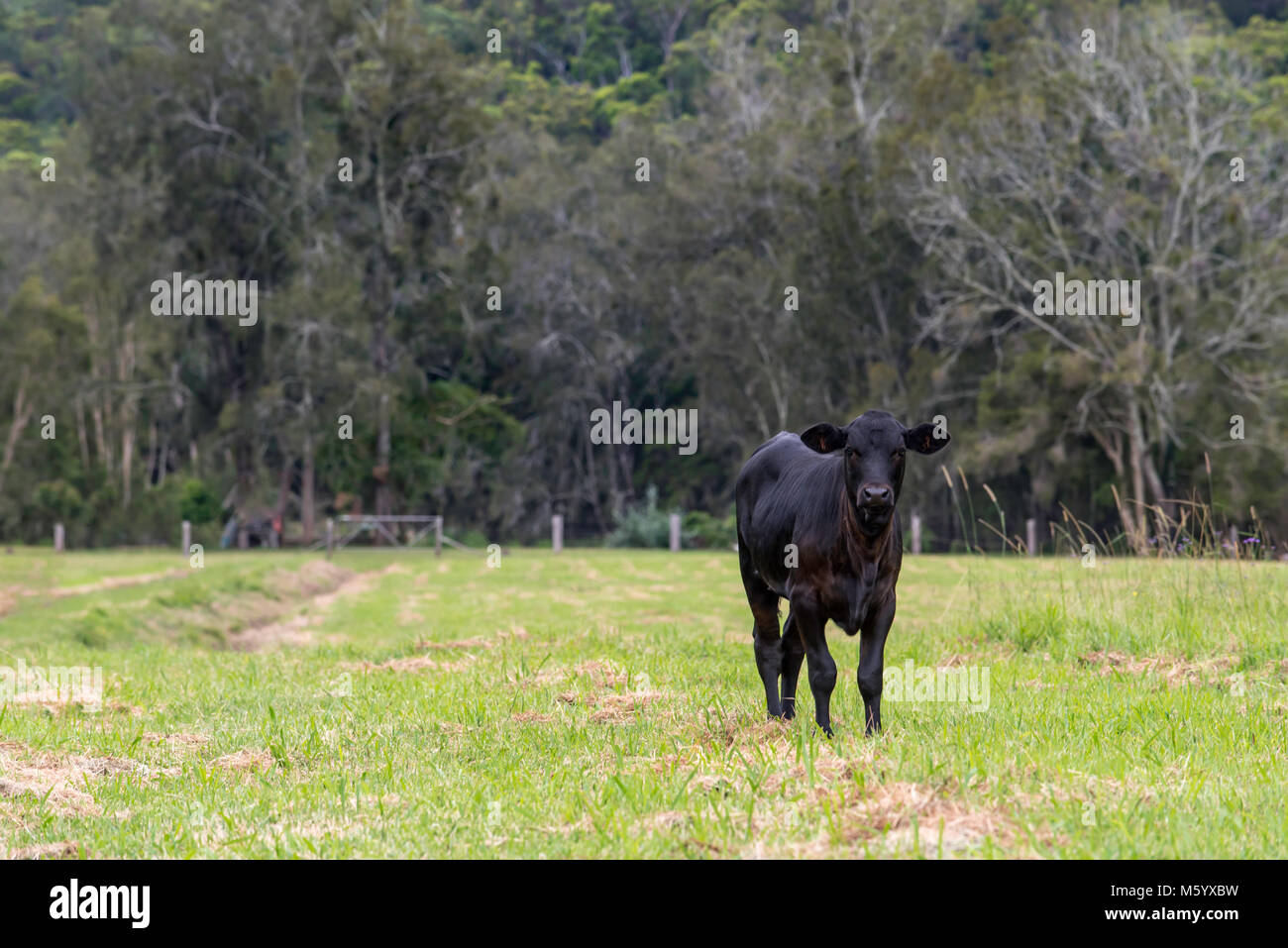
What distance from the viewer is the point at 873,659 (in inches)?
306

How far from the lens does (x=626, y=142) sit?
2520 inches

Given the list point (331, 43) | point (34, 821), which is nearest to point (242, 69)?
point (331, 43)

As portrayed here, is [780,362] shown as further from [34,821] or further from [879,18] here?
[34,821]

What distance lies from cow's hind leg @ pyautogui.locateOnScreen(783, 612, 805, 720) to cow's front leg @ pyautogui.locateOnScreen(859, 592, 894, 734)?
55 cm

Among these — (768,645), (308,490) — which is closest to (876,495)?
(768,645)

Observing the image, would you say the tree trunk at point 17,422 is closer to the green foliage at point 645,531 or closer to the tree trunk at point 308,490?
the tree trunk at point 308,490

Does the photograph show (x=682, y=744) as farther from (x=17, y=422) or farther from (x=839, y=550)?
(x=17, y=422)

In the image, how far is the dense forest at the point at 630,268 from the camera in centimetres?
4275

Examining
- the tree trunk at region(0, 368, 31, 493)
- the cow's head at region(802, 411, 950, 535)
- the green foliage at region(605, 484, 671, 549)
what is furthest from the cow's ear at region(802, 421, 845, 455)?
the tree trunk at region(0, 368, 31, 493)

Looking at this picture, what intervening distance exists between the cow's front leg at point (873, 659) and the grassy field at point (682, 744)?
0.20 meters

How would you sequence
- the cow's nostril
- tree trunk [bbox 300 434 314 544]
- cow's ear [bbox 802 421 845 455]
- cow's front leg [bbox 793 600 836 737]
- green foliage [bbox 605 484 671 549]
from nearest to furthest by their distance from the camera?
the cow's nostril
cow's front leg [bbox 793 600 836 737]
cow's ear [bbox 802 421 845 455]
green foliage [bbox 605 484 671 549]
tree trunk [bbox 300 434 314 544]

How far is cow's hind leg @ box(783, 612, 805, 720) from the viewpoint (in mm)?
8469

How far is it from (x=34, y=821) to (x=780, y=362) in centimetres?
4903

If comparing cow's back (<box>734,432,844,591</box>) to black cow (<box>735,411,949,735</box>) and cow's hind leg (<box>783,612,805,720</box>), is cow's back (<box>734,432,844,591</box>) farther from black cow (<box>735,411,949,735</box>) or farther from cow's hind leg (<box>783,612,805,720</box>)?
cow's hind leg (<box>783,612,805,720</box>)
